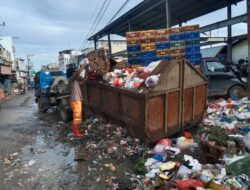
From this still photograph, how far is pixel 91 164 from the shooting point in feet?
18.4

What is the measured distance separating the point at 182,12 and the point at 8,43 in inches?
1689

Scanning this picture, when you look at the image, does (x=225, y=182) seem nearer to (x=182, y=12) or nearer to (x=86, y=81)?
(x=86, y=81)

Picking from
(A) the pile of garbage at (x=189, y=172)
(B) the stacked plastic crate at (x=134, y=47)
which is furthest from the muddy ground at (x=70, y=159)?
(B) the stacked plastic crate at (x=134, y=47)

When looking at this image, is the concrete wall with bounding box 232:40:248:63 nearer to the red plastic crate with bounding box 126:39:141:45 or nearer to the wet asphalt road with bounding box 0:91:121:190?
the red plastic crate with bounding box 126:39:141:45

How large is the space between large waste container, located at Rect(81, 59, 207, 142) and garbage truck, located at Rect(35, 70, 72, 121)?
3519 millimetres

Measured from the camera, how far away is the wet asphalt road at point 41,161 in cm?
486

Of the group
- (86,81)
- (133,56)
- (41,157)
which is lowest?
(41,157)

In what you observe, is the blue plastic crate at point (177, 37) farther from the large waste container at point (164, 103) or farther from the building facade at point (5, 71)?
the building facade at point (5, 71)

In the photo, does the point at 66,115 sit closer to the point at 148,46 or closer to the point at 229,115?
the point at 148,46

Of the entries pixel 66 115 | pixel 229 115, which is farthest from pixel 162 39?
pixel 66 115

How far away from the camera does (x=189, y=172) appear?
14.1ft

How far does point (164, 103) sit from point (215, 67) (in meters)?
5.76

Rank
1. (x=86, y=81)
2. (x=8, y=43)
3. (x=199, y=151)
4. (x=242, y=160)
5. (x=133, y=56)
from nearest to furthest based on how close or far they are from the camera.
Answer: (x=242, y=160) < (x=199, y=151) < (x=86, y=81) < (x=133, y=56) < (x=8, y=43)

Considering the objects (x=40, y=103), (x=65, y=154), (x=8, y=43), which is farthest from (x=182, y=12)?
(x=8, y=43)
